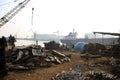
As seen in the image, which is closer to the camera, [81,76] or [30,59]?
[81,76]

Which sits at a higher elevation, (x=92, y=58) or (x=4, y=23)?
(x=4, y=23)

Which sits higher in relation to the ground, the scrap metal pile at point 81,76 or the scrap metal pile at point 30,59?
the scrap metal pile at point 30,59

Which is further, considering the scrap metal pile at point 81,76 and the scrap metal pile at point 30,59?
the scrap metal pile at point 30,59

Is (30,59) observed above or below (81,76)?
above

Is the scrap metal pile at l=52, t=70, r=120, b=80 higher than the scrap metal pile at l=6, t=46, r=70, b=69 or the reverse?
the reverse

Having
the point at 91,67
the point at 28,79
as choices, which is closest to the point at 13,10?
the point at 91,67

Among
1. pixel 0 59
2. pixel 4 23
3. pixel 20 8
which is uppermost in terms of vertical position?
pixel 20 8

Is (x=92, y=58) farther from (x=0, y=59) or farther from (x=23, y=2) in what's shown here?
(x=23, y=2)

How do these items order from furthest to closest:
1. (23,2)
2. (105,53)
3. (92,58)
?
(23,2) < (105,53) < (92,58)

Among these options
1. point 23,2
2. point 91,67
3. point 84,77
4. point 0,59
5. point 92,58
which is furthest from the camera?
point 23,2

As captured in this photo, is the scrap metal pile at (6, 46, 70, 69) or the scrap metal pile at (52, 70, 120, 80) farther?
the scrap metal pile at (6, 46, 70, 69)

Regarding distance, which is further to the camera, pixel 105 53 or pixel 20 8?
pixel 20 8

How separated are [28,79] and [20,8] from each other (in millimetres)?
26429

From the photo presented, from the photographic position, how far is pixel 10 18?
43562 mm
